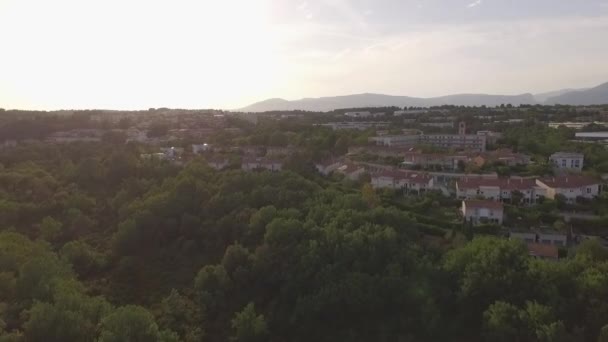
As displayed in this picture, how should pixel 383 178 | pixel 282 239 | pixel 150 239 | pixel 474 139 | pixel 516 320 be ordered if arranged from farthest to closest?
pixel 474 139
pixel 383 178
pixel 150 239
pixel 282 239
pixel 516 320

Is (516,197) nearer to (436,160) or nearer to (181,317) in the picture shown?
(436,160)

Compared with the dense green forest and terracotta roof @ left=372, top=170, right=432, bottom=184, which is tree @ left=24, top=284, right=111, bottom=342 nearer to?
the dense green forest

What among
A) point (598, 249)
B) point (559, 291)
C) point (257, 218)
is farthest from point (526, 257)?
point (257, 218)

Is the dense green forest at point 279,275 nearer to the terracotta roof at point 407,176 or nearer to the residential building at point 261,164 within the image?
the terracotta roof at point 407,176

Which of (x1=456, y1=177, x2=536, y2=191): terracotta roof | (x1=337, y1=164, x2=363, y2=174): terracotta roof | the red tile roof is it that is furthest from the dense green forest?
the red tile roof

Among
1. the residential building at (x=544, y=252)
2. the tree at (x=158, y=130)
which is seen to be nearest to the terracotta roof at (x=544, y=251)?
the residential building at (x=544, y=252)

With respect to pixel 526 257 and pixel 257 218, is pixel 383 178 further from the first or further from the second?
pixel 526 257
